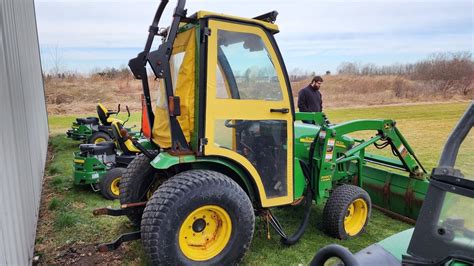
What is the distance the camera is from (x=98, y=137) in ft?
32.4

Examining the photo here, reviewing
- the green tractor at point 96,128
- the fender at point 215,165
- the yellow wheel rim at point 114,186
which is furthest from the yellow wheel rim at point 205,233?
the green tractor at point 96,128

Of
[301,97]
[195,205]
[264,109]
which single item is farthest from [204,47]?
[301,97]

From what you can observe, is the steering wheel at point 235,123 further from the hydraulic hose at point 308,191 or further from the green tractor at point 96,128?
the green tractor at point 96,128

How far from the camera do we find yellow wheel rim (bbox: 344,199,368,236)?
4.38 m

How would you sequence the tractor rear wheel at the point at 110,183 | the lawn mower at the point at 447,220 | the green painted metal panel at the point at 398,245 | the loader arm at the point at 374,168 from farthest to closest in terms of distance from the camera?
the tractor rear wheel at the point at 110,183 < the loader arm at the point at 374,168 < the green painted metal panel at the point at 398,245 < the lawn mower at the point at 447,220

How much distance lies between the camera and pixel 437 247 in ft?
5.57

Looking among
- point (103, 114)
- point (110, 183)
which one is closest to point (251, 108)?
point (110, 183)

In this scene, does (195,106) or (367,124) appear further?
(367,124)

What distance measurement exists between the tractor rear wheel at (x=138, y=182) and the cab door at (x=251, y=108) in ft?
3.17

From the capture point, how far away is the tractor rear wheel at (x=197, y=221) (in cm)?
301

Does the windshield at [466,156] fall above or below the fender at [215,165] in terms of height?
above

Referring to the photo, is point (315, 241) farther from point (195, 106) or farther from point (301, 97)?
point (301, 97)

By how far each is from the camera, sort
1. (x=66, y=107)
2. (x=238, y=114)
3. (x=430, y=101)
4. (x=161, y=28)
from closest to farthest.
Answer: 1. (x=238, y=114)
2. (x=161, y=28)
3. (x=66, y=107)
4. (x=430, y=101)

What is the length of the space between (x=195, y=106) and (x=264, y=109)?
2.20ft
